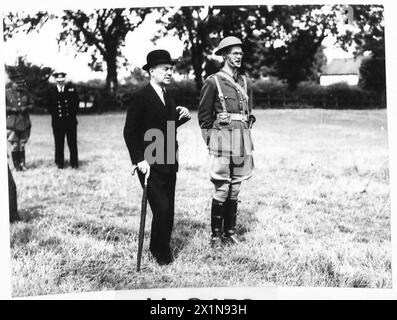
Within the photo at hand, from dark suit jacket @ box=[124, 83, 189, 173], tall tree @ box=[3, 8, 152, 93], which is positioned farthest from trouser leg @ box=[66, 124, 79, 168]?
dark suit jacket @ box=[124, 83, 189, 173]

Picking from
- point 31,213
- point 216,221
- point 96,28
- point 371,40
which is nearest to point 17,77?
point 96,28

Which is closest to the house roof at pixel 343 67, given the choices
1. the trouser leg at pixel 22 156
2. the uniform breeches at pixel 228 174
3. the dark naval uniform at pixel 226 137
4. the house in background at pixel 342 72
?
the house in background at pixel 342 72

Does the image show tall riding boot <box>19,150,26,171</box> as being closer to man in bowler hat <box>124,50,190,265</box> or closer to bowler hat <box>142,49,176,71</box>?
man in bowler hat <box>124,50,190,265</box>

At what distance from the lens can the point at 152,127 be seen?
3.38 metres

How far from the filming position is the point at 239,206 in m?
3.81

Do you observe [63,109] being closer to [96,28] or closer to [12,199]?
[96,28]

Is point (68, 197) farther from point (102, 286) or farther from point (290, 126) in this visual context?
point (290, 126)

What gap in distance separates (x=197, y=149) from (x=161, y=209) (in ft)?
2.03

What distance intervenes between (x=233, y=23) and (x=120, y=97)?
98 cm

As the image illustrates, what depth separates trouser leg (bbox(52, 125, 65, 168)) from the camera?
3.76 metres

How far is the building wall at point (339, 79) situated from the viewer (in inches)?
152

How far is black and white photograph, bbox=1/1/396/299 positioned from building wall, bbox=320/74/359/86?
16 millimetres

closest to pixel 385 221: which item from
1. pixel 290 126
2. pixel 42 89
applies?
pixel 290 126

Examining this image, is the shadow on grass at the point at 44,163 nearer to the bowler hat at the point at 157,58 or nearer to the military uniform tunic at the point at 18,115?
the military uniform tunic at the point at 18,115
